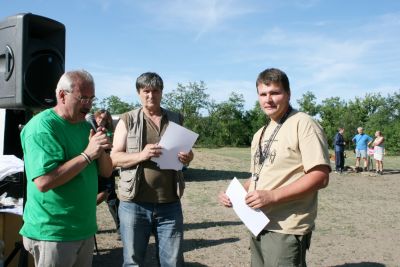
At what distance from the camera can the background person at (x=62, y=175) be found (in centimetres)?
227

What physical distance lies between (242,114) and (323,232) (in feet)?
153

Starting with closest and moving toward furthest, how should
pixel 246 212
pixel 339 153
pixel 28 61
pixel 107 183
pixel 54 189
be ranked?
pixel 54 189, pixel 246 212, pixel 28 61, pixel 107 183, pixel 339 153

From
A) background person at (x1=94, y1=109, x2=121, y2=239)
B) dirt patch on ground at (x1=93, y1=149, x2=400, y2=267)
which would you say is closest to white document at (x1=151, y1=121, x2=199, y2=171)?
background person at (x1=94, y1=109, x2=121, y2=239)

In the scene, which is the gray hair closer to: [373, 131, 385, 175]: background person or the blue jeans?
the blue jeans

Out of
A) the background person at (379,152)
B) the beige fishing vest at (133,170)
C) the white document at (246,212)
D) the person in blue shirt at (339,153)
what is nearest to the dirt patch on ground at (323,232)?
the beige fishing vest at (133,170)

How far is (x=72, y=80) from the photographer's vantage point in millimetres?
2371

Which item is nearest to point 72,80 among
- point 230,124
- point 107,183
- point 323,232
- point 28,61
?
point 28,61

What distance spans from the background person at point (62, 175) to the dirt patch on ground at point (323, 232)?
2.71 metres

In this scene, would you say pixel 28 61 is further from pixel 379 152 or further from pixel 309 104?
pixel 309 104

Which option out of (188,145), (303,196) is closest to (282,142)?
(303,196)

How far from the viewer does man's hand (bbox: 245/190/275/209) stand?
2301 millimetres

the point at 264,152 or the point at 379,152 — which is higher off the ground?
the point at 264,152

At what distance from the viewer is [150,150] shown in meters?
2.93

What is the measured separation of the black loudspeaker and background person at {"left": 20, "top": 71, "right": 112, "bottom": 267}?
1.02 metres
